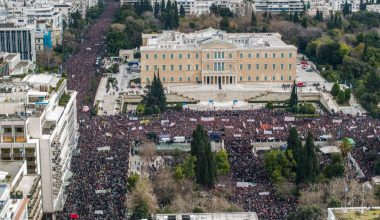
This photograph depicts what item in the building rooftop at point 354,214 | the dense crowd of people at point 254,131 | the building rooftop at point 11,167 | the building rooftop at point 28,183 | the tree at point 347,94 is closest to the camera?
the building rooftop at point 354,214

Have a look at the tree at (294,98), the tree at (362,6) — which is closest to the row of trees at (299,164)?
the tree at (294,98)

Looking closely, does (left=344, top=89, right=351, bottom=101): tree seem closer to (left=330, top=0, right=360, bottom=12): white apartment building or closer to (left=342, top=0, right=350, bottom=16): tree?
(left=342, top=0, right=350, bottom=16): tree

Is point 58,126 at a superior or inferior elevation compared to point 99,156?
superior

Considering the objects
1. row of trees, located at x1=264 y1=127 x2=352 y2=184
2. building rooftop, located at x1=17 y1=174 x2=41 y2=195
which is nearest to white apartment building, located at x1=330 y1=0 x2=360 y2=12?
row of trees, located at x1=264 y1=127 x2=352 y2=184

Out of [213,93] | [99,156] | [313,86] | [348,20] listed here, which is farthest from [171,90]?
[348,20]

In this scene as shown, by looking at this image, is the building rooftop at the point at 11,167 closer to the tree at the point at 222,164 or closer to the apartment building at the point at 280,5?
the tree at the point at 222,164

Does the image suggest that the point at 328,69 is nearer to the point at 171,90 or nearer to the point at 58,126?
the point at 171,90

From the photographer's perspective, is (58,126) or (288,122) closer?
(58,126)
